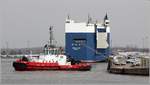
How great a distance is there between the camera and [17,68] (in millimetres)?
41375

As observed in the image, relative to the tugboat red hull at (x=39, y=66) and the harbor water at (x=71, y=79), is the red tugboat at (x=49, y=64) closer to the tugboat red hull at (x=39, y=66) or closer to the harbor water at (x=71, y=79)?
the tugboat red hull at (x=39, y=66)

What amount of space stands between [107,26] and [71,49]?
6.79 meters

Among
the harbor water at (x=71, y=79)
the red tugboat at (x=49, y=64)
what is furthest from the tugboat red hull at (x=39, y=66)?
the harbor water at (x=71, y=79)

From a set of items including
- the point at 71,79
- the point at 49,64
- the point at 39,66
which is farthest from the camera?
the point at 39,66

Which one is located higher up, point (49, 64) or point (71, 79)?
point (49, 64)

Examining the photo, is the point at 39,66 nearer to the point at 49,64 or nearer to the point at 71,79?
the point at 49,64

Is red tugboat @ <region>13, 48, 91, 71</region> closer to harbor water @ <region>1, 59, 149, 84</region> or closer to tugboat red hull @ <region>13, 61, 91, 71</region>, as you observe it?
tugboat red hull @ <region>13, 61, 91, 71</region>

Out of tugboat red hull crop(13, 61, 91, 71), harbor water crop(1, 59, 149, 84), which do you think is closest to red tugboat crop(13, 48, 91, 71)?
tugboat red hull crop(13, 61, 91, 71)

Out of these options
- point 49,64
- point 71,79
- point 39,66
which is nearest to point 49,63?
point 49,64

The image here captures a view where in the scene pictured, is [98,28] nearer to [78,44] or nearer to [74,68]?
[78,44]

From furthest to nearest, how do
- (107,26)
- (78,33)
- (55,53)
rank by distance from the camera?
1. (107,26)
2. (78,33)
3. (55,53)

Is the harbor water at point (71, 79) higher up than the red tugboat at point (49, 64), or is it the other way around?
the red tugboat at point (49, 64)

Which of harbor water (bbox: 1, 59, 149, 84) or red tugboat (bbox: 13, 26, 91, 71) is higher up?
red tugboat (bbox: 13, 26, 91, 71)

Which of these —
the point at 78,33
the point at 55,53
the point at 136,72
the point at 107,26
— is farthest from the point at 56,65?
the point at 107,26
